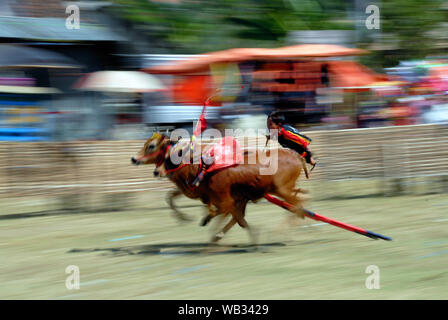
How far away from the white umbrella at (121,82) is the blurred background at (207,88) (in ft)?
0.16

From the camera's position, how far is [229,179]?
912cm

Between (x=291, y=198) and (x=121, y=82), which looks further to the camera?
(x=121, y=82)

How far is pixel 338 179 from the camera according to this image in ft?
44.7

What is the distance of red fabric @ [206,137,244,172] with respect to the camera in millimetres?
9039

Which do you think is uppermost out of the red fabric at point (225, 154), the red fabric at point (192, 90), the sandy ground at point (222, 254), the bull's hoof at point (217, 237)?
the red fabric at point (192, 90)

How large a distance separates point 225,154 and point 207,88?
7877 mm

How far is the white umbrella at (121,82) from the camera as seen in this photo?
720 inches

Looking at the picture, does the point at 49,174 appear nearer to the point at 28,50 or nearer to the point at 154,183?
the point at 154,183

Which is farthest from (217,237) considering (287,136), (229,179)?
(287,136)

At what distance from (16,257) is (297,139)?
13.4ft

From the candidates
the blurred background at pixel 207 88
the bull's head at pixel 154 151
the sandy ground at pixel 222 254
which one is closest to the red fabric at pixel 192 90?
the blurred background at pixel 207 88

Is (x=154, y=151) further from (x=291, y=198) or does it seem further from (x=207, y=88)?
(x=207, y=88)

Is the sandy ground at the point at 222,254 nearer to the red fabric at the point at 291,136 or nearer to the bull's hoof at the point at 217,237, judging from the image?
the bull's hoof at the point at 217,237

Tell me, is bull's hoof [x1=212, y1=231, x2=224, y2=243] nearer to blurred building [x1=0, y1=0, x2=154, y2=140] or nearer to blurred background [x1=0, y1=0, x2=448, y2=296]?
blurred background [x1=0, y1=0, x2=448, y2=296]
